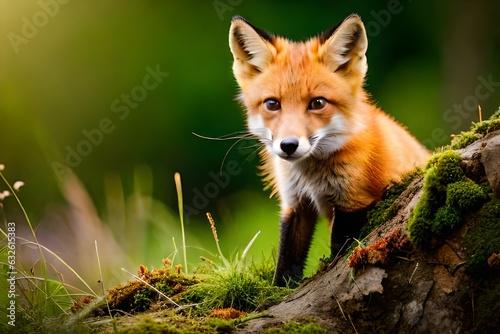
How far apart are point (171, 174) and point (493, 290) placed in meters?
6.43

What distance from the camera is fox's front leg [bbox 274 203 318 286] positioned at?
12.9 ft

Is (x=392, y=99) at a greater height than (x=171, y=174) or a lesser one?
greater

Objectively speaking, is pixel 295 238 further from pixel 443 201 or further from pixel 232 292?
pixel 443 201

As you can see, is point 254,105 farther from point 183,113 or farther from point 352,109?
point 183,113

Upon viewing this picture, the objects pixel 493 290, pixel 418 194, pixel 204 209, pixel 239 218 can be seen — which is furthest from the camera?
pixel 204 209

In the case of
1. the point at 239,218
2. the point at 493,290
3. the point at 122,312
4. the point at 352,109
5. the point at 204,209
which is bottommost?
the point at 204,209

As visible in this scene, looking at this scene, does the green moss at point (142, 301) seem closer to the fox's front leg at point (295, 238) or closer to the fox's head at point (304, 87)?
the fox's front leg at point (295, 238)

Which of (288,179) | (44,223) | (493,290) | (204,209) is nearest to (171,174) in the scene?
(204,209)

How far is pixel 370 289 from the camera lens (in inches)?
113

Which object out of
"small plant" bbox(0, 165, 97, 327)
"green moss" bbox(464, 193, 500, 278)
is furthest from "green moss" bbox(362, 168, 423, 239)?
"small plant" bbox(0, 165, 97, 327)

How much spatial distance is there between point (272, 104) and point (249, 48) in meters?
0.43

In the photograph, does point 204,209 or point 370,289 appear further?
point 204,209

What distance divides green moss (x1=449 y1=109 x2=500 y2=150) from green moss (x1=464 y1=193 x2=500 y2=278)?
50cm

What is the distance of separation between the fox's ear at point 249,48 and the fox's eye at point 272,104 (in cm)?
27
